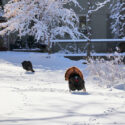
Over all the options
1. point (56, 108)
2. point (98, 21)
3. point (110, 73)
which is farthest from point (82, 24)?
point (56, 108)

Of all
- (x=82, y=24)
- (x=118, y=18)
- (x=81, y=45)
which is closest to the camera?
(x=81, y=45)

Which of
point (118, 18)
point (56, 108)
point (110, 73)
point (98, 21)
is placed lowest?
point (56, 108)

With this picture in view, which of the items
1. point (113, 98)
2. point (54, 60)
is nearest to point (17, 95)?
point (113, 98)

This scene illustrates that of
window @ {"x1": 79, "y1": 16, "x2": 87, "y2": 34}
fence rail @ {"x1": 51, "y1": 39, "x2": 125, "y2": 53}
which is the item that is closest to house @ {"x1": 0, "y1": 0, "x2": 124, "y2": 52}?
window @ {"x1": 79, "y1": 16, "x2": 87, "y2": 34}

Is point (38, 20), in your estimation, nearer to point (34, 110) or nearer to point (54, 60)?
point (54, 60)

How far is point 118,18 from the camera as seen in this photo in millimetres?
25734

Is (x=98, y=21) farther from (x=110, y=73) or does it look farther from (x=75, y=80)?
(x=75, y=80)

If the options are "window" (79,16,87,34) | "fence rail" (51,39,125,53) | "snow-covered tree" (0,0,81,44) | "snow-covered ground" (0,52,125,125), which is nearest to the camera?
"snow-covered ground" (0,52,125,125)

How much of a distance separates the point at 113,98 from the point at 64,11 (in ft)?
45.8

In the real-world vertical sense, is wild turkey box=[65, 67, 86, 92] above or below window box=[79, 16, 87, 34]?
below

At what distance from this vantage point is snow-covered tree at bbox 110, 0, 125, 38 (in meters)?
25.6

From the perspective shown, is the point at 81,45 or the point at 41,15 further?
the point at 81,45

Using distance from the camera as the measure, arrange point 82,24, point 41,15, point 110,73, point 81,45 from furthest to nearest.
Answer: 1. point 82,24
2. point 81,45
3. point 41,15
4. point 110,73

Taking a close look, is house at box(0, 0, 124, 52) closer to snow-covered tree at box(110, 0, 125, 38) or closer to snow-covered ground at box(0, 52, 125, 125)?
snow-covered tree at box(110, 0, 125, 38)
